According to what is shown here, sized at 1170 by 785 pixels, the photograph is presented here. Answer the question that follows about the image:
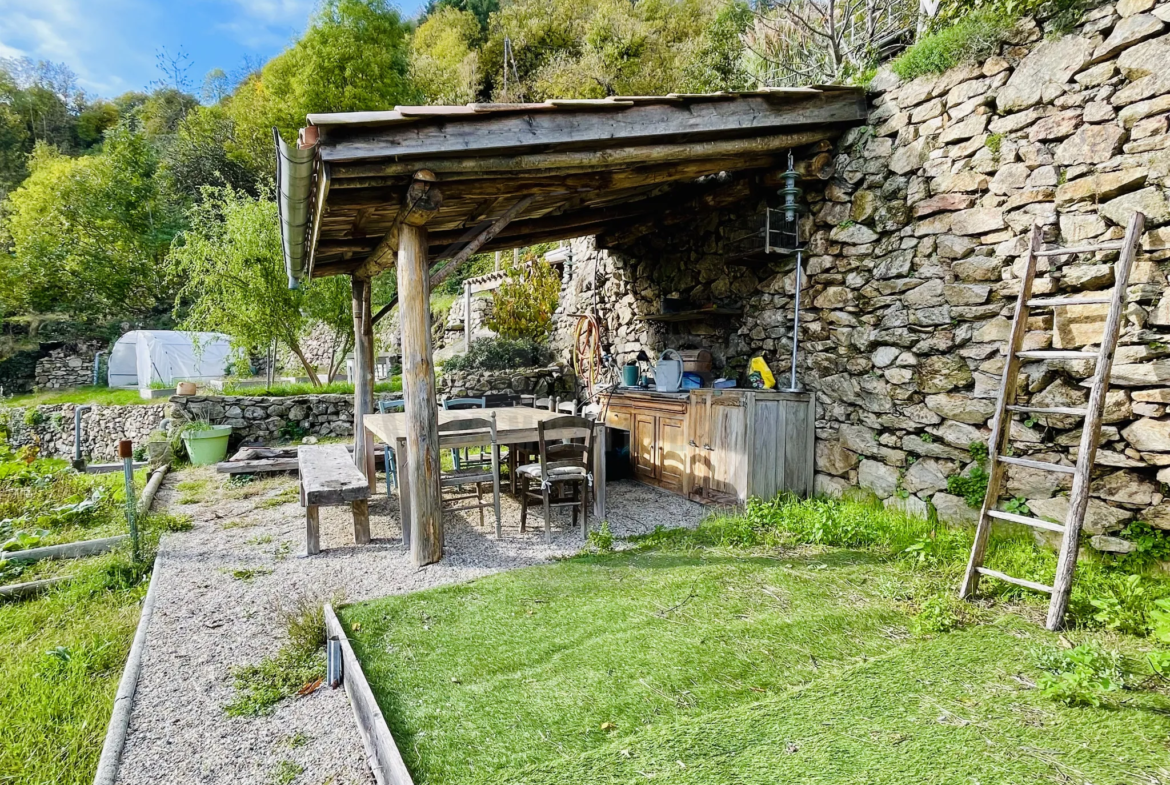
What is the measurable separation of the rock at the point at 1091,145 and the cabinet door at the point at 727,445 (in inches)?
103

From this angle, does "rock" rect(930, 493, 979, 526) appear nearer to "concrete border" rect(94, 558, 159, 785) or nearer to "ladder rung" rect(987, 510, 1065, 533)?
"ladder rung" rect(987, 510, 1065, 533)

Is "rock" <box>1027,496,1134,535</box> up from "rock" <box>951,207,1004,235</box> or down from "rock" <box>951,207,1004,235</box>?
down

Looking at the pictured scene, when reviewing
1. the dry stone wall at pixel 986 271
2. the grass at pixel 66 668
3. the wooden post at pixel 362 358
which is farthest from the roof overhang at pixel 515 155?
the grass at pixel 66 668

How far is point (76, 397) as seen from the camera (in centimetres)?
1309

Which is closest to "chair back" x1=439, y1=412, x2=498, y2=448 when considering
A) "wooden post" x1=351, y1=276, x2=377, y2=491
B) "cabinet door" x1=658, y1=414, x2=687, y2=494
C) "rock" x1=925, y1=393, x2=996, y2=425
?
"cabinet door" x1=658, y1=414, x2=687, y2=494

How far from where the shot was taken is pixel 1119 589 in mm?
2945

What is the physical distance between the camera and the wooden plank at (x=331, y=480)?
396 centimetres

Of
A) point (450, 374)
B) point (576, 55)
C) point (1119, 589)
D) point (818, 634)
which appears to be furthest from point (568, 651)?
point (576, 55)

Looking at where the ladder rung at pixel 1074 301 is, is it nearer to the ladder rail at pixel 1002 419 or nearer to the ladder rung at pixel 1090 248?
the ladder rail at pixel 1002 419

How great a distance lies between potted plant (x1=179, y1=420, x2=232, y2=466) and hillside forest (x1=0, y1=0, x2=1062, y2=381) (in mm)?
1654

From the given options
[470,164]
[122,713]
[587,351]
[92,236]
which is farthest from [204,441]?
[92,236]

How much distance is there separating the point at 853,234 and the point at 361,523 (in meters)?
4.66

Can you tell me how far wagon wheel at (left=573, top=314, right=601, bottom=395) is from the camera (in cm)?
812

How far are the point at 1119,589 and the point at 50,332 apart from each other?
22.2m
